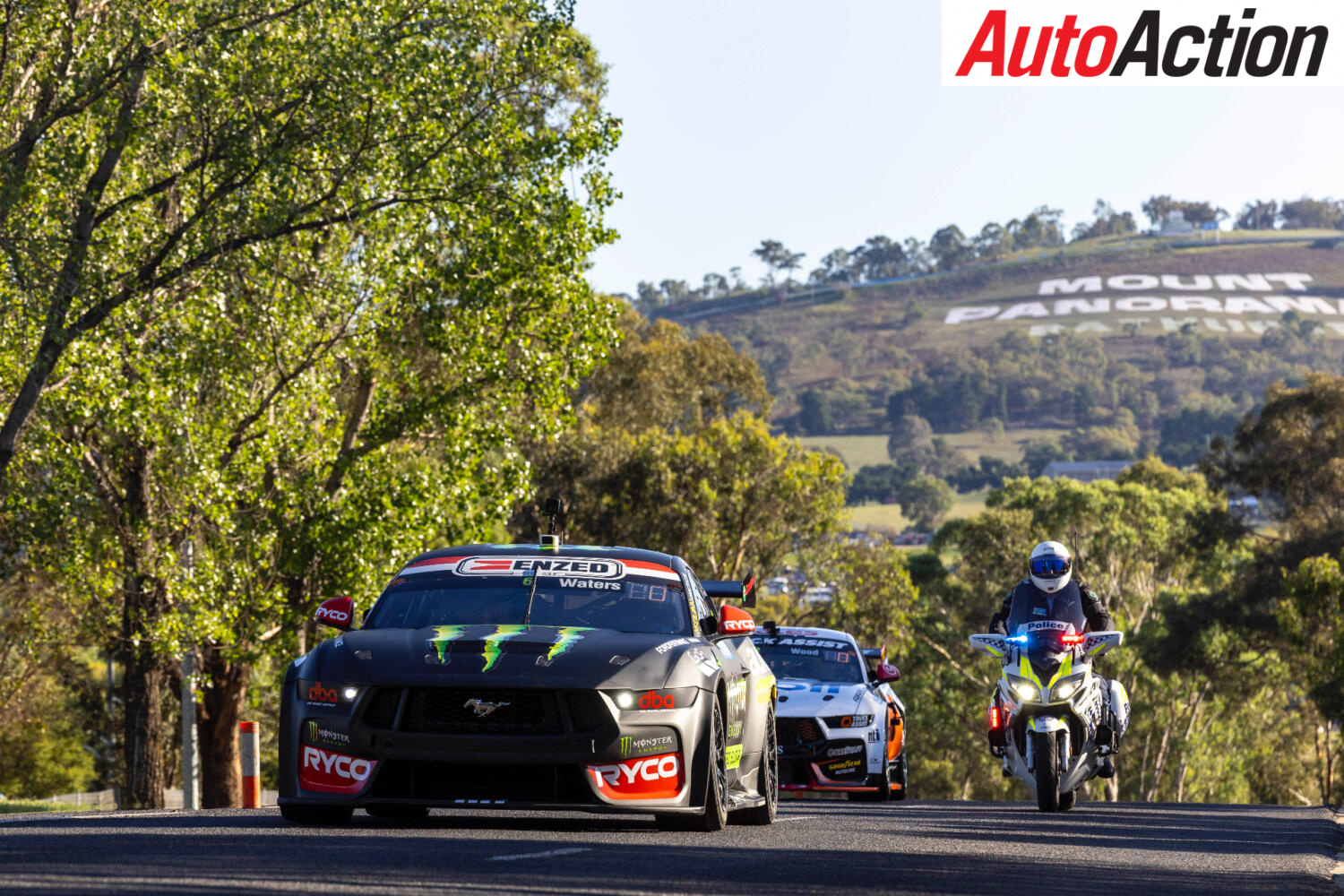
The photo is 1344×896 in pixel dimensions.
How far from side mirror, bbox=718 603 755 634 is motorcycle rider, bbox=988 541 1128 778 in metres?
4.60

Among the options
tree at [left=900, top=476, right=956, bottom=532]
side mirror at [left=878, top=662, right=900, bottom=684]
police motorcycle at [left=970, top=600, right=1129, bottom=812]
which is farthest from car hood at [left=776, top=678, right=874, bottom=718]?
tree at [left=900, top=476, right=956, bottom=532]

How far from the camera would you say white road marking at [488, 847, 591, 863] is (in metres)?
7.69

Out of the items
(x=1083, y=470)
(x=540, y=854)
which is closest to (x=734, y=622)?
(x=540, y=854)

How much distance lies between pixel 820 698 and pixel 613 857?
8863mm

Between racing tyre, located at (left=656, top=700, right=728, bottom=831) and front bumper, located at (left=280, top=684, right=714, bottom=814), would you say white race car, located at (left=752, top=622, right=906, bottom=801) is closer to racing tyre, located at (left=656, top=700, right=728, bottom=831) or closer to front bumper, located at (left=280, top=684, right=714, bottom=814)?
racing tyre, located at (left=656, top=700, right=728, bottom=831)

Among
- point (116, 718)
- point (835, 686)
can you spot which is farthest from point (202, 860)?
point (116, 718)

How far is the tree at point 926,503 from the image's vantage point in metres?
167

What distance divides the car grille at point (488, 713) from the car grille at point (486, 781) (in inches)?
6.7

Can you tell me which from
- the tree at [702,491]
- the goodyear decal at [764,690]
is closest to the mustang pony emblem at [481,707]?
the goodyear decal at [764,690]

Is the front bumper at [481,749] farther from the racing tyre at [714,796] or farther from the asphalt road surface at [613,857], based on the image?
the racing tyre at [714,796]

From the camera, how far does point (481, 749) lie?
28.1ft

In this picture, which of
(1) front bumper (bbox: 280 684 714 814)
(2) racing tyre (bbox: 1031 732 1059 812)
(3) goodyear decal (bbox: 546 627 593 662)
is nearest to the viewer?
A: (1) front bumper (bbox: 280 684 714 814)

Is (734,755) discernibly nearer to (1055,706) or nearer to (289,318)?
(1055,706)

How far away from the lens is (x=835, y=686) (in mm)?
17094
